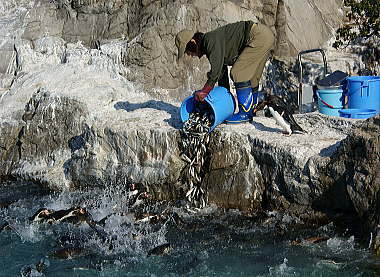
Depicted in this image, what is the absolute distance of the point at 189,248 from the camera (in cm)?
729

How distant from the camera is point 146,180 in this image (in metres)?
9.10

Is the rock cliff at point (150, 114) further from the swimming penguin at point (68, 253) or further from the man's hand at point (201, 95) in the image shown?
the swimming penguin at point (68, 253)

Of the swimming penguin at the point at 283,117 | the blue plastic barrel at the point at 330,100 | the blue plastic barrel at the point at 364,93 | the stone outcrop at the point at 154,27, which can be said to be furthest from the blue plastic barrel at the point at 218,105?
the stone outcrop at the point at 154,27

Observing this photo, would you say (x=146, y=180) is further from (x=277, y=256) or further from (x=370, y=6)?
(x=370, y=6)

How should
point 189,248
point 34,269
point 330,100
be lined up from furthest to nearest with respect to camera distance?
point 330,100
point 189,248
point 34,269

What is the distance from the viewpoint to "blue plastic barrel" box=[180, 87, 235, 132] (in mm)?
8469

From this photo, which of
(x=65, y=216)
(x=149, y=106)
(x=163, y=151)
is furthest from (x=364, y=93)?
(x=65, y=216)

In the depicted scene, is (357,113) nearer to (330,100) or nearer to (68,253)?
(330,100)

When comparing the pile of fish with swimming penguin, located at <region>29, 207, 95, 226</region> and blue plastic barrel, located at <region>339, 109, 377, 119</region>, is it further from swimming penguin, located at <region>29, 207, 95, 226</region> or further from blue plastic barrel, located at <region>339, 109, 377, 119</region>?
blue plastic barrel, located at <region>339, 109, 377, 119</region>

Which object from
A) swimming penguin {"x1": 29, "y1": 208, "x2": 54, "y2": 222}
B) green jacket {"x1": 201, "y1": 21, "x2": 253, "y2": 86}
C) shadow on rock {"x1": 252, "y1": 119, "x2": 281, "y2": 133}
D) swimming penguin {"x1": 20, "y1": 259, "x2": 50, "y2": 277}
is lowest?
swimming penguin {"x1": 20, "y1": 259, "x2": 50, "y2": 277}

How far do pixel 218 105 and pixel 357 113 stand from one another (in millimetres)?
2169

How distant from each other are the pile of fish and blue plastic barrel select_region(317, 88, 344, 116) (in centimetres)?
193

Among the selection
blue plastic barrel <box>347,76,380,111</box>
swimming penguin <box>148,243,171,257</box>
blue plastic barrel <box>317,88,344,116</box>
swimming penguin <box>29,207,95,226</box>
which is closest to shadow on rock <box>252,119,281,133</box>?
blue plastic barrel <box>317,88,344,116</box>

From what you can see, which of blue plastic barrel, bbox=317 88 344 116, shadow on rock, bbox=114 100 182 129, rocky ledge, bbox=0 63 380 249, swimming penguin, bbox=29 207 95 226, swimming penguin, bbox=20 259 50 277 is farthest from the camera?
shadow on rock, bbox=114 100 182 129
